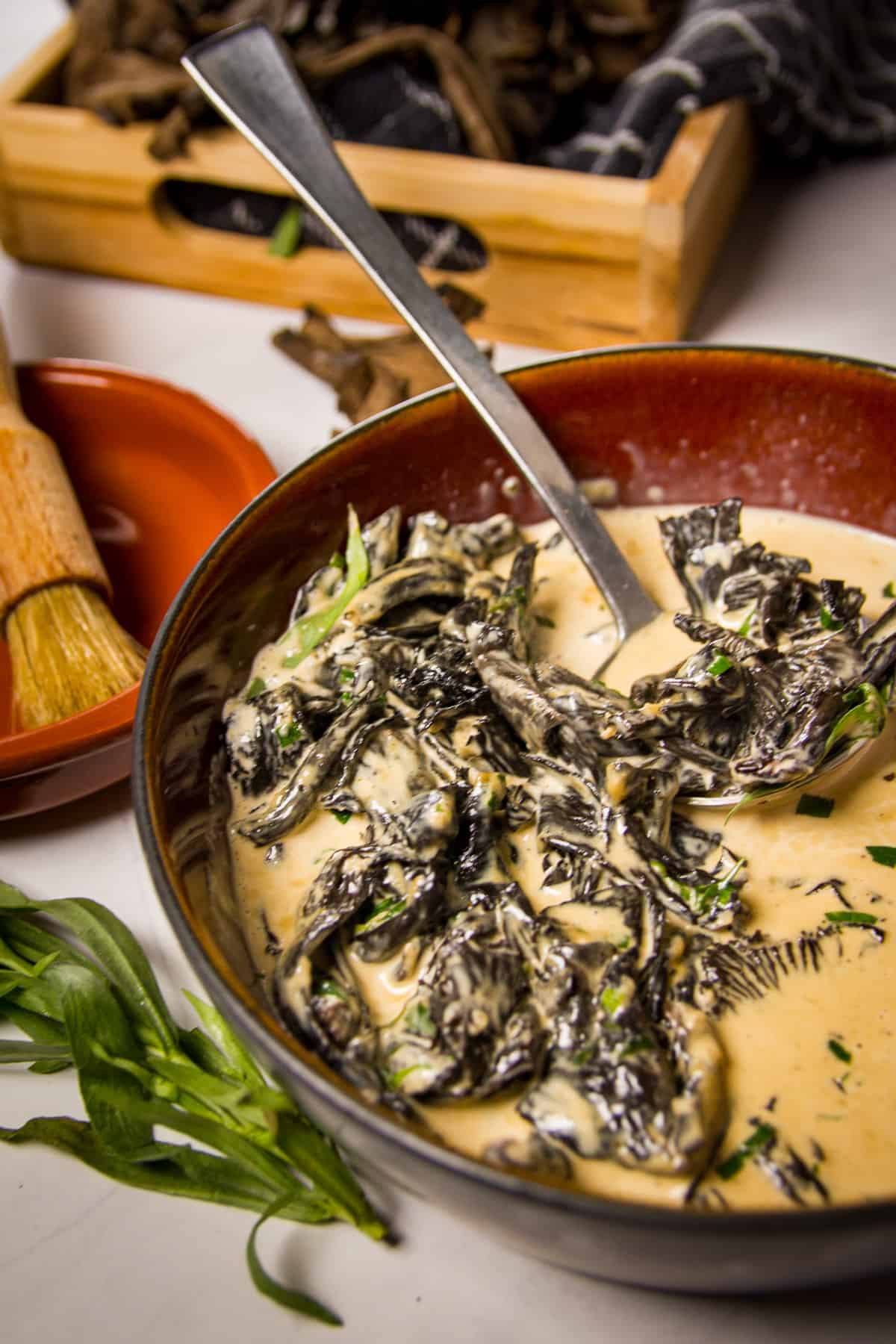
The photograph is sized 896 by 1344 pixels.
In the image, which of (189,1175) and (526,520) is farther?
(526,520)

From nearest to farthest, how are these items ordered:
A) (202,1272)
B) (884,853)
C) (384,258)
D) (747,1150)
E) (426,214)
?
(747,1150) < (202,1272) < (884,853) < (384,258) < (426,214)

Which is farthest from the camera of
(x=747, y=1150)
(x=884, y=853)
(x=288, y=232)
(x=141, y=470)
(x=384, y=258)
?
(x=288, y=232)

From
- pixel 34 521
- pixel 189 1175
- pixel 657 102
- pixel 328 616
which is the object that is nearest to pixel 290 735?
pixel 328 616

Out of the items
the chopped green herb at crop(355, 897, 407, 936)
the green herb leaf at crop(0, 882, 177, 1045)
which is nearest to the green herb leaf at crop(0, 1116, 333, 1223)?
the green herb leaf at crop(0, 882, 177, 1045)

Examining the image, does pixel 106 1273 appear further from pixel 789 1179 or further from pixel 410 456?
pixel 410 456

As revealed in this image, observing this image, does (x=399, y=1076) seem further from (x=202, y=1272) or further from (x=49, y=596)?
(x=49, y=596)

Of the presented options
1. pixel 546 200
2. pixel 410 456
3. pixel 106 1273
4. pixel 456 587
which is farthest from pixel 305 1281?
pixel 546 200
